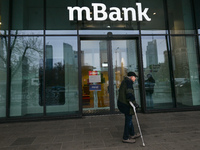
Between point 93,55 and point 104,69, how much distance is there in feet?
3.06

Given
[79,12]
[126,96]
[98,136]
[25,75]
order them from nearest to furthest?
[126,96]
[98,136]
[25,75]
[79,12]

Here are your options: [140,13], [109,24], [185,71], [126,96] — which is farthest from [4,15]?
[185,71]

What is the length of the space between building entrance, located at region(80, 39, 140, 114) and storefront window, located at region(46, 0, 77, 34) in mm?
981

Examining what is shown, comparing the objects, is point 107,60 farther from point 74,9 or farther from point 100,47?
point 74,9

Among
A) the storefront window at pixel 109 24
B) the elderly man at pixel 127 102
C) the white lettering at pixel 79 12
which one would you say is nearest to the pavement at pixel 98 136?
the elderly man at pixel 127 102

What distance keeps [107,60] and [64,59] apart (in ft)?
7.09

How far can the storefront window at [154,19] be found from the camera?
752cm

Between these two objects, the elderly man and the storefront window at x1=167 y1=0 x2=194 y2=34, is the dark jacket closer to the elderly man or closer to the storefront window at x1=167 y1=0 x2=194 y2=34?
the elderly man

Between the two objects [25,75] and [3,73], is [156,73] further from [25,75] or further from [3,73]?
[3,73]

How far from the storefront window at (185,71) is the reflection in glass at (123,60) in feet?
6.80

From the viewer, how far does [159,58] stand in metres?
7.44

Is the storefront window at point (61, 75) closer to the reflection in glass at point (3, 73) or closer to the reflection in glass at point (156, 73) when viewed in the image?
the reflection in glass at point (3, 73)

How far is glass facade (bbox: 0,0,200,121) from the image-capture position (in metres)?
6.52

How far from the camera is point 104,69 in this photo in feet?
23.6
